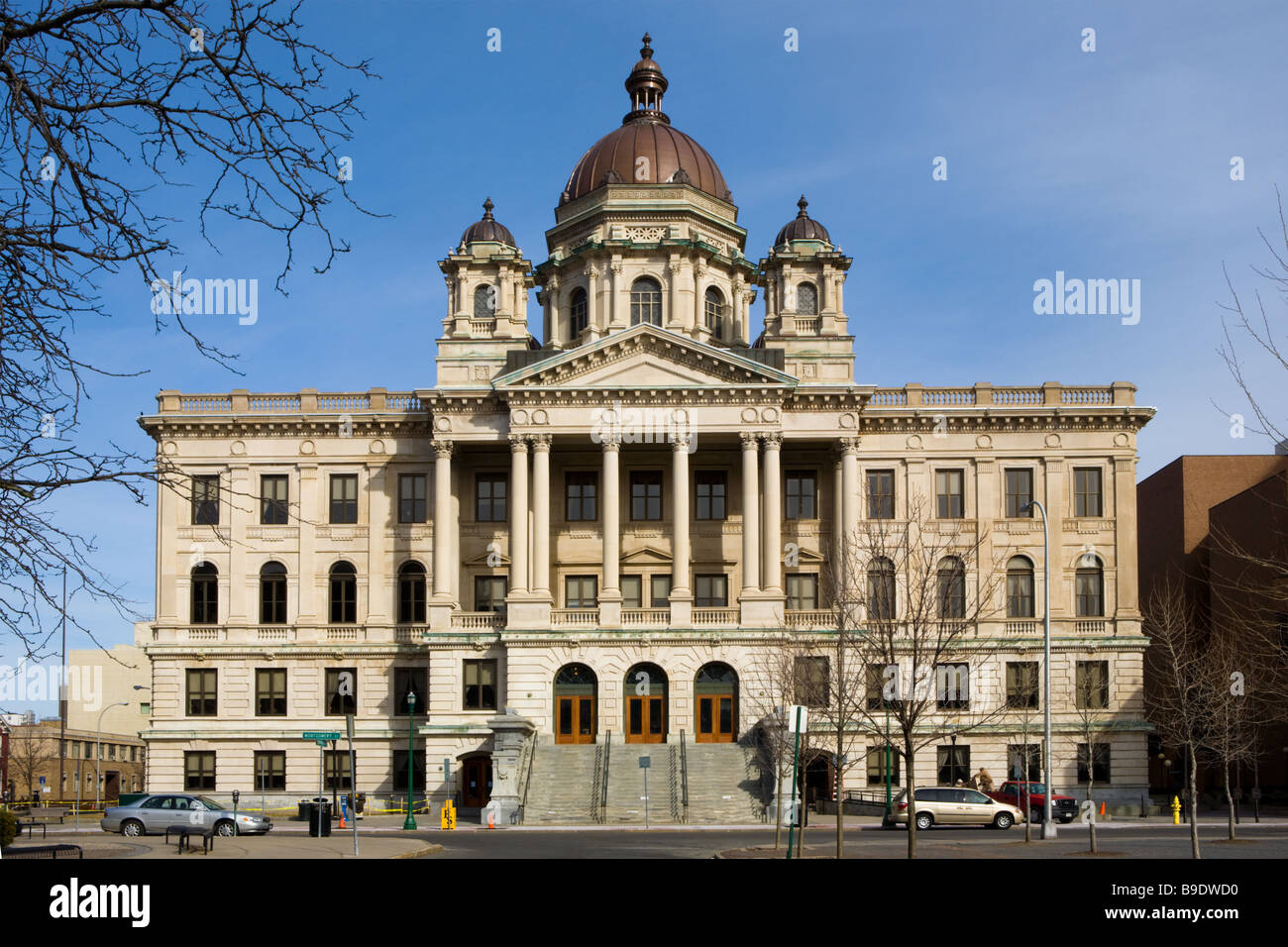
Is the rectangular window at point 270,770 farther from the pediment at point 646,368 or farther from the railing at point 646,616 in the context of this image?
the pediment at point 646,368

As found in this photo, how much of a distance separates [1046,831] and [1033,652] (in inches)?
937

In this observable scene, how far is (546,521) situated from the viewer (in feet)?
221

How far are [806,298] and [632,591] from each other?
17.6 metres

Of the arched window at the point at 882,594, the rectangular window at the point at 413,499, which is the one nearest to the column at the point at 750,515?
the rectangular window at the point at 413,499

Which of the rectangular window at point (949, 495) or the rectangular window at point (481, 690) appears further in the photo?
the rectangular window at point (949, 495)

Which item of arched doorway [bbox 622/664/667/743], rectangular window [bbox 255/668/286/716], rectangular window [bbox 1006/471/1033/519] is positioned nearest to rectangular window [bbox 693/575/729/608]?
arched doorway [bbox 622/664/667/743]

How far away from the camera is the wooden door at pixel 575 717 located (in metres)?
65.5

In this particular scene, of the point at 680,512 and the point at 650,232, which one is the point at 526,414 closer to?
the point at 680,512

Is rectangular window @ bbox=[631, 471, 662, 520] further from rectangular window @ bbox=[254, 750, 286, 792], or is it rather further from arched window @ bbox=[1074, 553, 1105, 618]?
arched window @ bbox=[1074, 553, 1105, 618]

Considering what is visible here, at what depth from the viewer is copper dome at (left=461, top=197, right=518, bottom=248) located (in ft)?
253

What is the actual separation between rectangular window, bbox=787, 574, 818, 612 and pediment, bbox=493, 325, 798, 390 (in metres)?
10.1

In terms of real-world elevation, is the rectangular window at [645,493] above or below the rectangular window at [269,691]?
above

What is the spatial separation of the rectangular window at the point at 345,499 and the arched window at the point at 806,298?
78.6 ft
